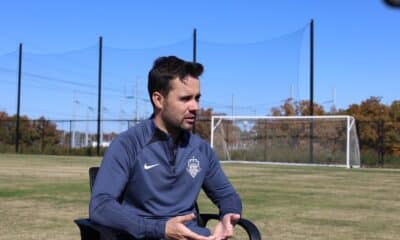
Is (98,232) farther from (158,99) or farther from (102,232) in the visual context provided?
(158,99)

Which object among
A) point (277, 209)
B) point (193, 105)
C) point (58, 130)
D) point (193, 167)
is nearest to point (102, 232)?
point (193, 167)

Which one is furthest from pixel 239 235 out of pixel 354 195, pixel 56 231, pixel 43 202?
pixel 354 195

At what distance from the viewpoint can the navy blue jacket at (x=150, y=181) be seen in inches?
115

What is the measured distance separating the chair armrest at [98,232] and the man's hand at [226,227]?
416 millimetres

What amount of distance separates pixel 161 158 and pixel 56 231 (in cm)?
448

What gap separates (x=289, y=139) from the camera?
31.2 meters

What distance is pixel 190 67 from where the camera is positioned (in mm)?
3131

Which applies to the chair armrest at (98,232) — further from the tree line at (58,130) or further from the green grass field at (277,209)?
the tree line at (58,130)

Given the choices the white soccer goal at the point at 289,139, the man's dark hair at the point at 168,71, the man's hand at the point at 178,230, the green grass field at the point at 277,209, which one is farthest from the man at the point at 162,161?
the white soccer goal at the point at 289,139

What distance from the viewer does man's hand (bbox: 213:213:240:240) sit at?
3.16 meters

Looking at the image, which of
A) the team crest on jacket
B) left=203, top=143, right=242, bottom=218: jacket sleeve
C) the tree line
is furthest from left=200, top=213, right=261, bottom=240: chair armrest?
the tree line

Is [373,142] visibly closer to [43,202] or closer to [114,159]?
[43,202]

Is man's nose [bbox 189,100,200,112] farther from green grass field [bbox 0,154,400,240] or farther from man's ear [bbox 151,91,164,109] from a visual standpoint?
green grass field [bbox 0,154,400,240]

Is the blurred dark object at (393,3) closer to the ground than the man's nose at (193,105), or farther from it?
farther from it
